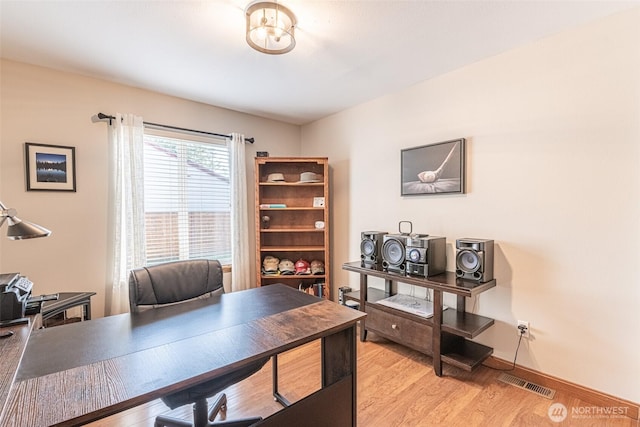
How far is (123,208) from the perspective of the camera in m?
2.62

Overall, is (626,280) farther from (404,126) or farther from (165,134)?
(165,134)

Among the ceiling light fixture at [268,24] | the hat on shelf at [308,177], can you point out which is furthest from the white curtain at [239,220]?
the ceiling light fixture at [268,24]

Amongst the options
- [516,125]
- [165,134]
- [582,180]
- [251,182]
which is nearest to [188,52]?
[165,134]

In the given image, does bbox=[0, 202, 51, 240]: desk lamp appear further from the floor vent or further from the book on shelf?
the floor vent

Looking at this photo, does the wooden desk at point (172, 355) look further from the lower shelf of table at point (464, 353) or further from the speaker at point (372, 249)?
the speaker at point (372, 249)

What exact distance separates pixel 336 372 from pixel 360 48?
2.10m

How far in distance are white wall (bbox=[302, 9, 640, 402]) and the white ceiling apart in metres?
0.21

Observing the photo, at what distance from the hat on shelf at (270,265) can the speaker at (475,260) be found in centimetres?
198

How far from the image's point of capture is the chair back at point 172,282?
1641mm

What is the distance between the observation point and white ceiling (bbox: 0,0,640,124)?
5.51 feet

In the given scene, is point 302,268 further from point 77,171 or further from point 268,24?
point 268,24

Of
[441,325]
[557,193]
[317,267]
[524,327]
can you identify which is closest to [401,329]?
[441,325]

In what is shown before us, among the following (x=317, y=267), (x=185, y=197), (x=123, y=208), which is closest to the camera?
(x=123, y=208)

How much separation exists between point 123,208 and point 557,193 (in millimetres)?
3440
